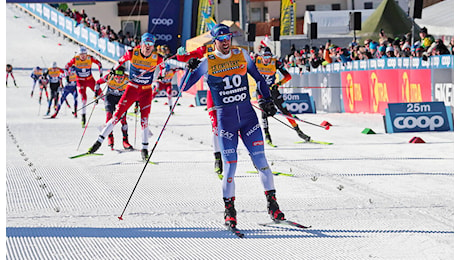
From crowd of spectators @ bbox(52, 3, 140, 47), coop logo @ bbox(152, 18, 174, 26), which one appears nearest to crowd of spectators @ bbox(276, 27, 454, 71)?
coop logo @ bbox(152, 18, 174, 26)

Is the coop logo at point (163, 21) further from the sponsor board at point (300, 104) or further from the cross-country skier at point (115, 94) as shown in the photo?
the cross-country skier at point (115, 94)

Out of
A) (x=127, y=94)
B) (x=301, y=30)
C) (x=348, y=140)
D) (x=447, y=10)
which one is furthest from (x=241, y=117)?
(x=301, y=30)

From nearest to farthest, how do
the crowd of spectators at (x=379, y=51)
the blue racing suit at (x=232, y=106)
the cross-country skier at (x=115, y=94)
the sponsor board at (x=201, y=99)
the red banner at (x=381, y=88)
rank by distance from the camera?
the blue racing suit at (x=232, y=106) → the cross-country skier at (x=115, y=94) → the crowd of spectators at (x=379, y=51) → the red banner at (x=381, y=88) → the sponsor board at (x=201, y=99)

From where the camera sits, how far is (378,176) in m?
10.7

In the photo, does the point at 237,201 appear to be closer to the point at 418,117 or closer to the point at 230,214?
the point at 230,214

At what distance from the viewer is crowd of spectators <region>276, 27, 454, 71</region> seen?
17.9m

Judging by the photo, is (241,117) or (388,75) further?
(388,75)

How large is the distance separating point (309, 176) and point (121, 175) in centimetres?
283

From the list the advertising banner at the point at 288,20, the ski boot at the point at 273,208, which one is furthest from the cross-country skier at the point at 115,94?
the advertising banner at the point at 288,20

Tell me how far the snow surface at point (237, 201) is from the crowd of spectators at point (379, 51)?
2534 mm

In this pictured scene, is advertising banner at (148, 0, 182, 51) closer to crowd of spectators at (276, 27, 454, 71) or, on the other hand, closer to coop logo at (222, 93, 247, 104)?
crowd of spectators at (276, 27, 454, 71)

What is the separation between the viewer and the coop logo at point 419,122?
55.6 feet

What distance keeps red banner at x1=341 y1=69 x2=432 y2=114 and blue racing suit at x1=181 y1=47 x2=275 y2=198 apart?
11091mm
